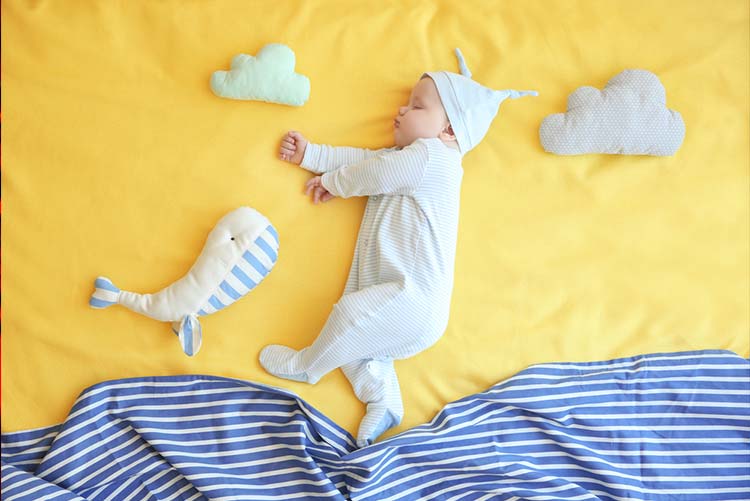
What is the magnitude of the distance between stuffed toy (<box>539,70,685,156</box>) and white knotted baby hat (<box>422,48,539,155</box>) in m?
0.16

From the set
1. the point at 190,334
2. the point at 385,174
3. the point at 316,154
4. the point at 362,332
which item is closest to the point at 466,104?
the point at 385,174

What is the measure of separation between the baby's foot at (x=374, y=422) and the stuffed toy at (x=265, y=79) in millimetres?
663

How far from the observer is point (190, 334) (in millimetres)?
1263

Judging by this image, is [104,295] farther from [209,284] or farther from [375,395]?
[375,395]

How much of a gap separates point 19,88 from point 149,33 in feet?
0.96

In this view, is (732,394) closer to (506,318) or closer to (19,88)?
(506,318)

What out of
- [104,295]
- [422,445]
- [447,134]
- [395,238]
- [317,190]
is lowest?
[422,445]

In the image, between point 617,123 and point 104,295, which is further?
point 617,123

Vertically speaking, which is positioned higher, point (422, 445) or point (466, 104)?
point (466, 104)

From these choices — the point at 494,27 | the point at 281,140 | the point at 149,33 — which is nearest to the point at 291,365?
the point at 281,140

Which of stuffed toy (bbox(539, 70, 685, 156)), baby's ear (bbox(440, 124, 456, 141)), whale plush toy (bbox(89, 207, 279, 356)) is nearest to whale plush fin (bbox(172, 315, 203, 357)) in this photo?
whale plush toy (bbox(89, 207, 279, 356))

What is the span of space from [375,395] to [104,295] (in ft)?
1.85

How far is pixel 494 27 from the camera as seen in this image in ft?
5.01

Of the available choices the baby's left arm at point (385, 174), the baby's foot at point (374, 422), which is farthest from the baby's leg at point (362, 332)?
the baby's left arm at point (385, 174)
